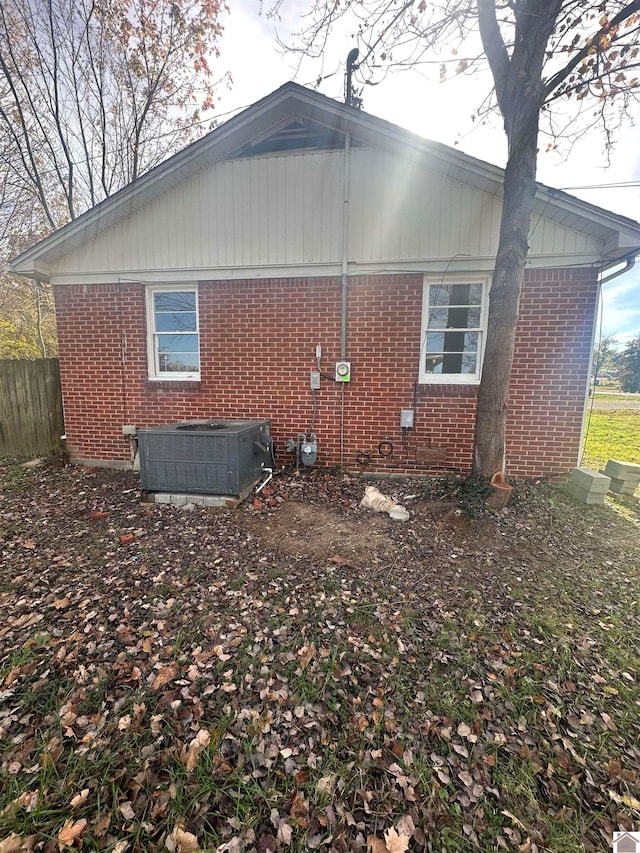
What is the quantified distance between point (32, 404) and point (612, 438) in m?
13.4

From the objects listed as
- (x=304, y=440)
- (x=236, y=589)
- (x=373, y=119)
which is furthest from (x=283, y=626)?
(x=373, y=119)

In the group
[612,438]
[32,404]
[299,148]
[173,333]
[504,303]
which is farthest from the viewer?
[612,438]

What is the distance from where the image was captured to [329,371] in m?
5.88

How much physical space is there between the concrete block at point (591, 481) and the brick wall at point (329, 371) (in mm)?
439

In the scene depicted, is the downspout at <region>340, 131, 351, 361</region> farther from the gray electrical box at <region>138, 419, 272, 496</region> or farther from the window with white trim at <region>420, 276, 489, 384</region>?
the gray electrical box at <region>138, 419, 272, 496</region>

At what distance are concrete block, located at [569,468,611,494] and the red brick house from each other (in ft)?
1.51

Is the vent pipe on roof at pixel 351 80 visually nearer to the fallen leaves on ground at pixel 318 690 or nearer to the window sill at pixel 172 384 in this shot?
the window sill at pixel 172 384

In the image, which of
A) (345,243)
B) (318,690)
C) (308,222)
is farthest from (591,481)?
(308,222)

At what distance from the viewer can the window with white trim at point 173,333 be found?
20.6ft

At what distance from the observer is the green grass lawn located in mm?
7145

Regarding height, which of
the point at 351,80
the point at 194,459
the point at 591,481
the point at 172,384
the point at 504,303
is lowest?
the point at 591,481

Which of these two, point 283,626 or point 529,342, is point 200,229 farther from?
point 283,626

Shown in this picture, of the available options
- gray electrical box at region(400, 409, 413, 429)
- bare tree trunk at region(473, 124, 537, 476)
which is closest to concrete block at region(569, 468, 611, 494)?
bare tree trunk at region(473, 124, 537, 476)

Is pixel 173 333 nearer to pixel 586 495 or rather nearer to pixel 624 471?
pixel 586 495
